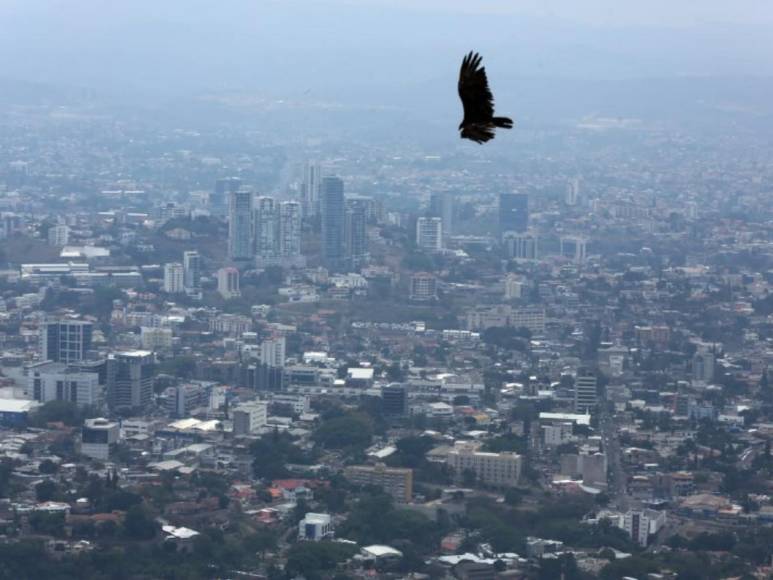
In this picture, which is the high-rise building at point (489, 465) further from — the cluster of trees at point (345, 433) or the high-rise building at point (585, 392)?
the high-rise building at point (585, 392)

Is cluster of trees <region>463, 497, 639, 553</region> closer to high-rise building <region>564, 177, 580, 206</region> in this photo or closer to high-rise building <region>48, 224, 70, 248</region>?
high-rise building <region>48, 224, 70, 248</region>

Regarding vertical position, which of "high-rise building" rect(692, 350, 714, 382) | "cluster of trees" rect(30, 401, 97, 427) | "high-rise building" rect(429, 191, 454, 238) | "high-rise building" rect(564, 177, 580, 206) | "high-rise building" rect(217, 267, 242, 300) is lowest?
"cluster of trees" rect(30, 401, 97, 427)

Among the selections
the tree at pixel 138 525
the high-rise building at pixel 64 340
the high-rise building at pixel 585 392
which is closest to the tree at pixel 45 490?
the tree at pixel 138 525

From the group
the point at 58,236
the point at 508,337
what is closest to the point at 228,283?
the point at 58,236

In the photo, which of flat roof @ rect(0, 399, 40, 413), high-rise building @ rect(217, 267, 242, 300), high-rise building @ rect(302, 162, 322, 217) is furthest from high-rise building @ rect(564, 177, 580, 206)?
flat roof @ rect(0, 399, 40, 413)

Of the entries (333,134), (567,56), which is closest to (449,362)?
(333,134)

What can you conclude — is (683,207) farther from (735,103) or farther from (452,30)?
(452,30)

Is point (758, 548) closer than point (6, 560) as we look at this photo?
No
